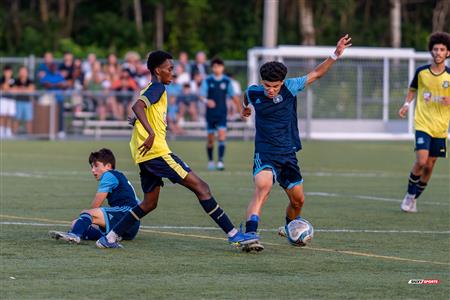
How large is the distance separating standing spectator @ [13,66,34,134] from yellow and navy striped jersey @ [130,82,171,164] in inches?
852

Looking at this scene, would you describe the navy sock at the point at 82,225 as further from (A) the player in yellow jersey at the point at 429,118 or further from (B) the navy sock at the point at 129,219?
(A) the player in yellow jersey at the point at 429,118

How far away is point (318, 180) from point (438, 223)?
656 centimetres

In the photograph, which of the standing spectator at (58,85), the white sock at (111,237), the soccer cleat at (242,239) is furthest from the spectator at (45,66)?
the soccer cleat at (242,239)

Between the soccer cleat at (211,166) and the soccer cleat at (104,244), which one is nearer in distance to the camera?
the soccer cleat at (104,244)

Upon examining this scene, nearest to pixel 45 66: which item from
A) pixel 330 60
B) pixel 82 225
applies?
pixel 82 225

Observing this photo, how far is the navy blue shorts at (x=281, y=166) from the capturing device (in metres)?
11.1

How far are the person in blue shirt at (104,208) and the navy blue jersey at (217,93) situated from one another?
11.1 metres

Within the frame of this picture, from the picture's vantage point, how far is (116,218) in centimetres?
1133

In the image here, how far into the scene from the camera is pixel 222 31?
48.6m

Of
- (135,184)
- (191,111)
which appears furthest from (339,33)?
(135,184)

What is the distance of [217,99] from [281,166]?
451 inches

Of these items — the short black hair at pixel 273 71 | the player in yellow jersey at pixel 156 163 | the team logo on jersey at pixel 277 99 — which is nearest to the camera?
the player in yellow jersey at pixel 156 163


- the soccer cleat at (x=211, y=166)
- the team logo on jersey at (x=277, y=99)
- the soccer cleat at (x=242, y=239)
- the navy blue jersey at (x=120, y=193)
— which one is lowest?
the soccer cleat at (x=211, y=166)

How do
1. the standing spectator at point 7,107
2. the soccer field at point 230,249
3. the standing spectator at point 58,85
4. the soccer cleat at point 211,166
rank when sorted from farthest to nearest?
the standing spectator at point 58,85 → the standing spectator at point 7,107 → the soccer cleat at point 211,166 → the soccer field at point 230,249
